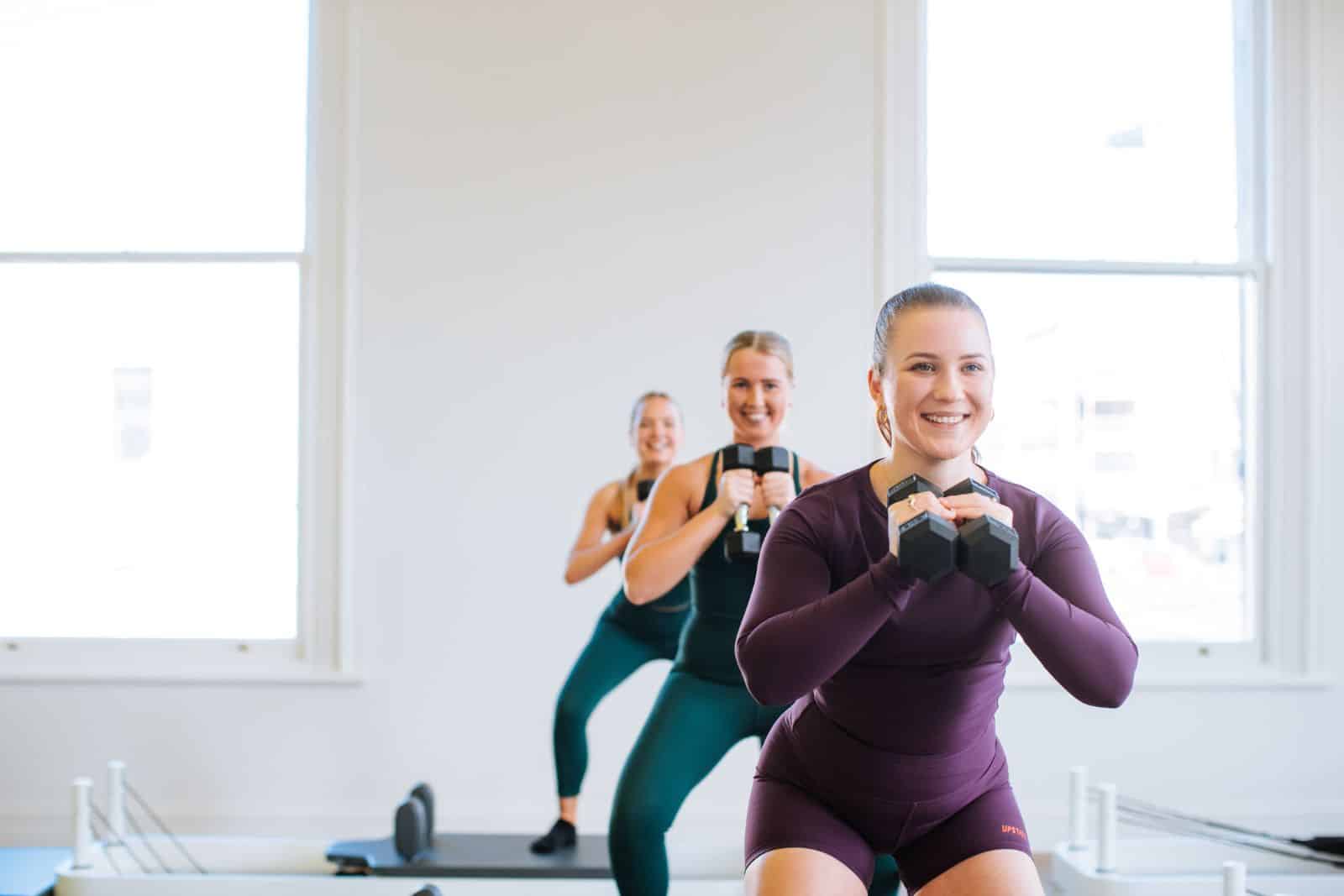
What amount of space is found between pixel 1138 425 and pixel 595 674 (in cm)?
240

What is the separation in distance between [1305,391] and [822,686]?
3.46 metres

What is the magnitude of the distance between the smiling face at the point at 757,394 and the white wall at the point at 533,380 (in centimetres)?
166

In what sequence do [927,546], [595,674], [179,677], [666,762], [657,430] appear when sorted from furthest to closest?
[179,677] < [657,430] < [595,674] < [666,762] < [927,546]

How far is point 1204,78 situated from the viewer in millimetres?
4371

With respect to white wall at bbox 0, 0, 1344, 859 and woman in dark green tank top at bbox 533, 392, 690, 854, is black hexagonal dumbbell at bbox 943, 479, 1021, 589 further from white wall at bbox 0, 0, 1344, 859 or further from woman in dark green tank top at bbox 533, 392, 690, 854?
white wall at bbox 0, 0, 1344, 859

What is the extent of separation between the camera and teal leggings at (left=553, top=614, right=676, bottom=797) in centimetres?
330

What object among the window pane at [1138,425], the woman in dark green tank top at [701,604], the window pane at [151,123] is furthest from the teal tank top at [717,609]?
the window pane at [151,123]

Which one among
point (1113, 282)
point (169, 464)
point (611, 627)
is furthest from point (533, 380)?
point (1113, 282)

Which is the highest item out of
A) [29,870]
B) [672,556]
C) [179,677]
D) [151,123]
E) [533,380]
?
[151,123]

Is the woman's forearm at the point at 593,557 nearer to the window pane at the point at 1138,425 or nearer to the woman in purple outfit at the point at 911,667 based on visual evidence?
the window pane at the point at 1138,425

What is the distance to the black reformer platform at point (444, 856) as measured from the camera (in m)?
3.28

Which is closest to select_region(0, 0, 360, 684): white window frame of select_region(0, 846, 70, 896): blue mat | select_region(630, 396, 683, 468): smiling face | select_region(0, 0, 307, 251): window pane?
select_region(0, 0, 307, 251): window pane

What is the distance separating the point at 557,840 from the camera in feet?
11.5

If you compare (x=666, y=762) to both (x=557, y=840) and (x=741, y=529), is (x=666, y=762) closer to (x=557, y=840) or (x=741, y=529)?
(x=741, y=529)
